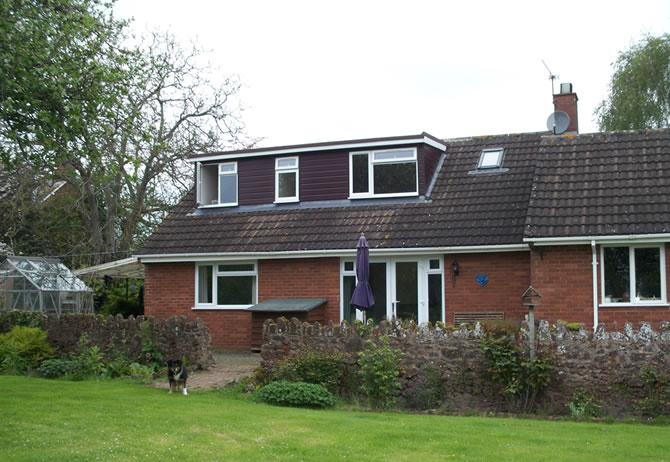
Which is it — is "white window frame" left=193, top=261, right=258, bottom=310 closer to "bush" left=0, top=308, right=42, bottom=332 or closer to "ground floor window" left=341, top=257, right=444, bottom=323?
"ground floor window" left=341, top=257, right=444, bottom=323

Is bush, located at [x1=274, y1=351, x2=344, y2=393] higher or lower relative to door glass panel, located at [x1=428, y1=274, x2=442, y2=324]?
lower

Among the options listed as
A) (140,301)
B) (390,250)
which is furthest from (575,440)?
(140,301)

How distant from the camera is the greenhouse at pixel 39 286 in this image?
22.6 m

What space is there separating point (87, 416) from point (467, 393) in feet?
19.0

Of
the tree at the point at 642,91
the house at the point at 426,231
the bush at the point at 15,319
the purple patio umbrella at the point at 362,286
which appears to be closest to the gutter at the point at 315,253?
the house at the point at 426,231

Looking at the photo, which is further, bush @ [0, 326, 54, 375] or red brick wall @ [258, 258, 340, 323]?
red brick wall @ [258, 258, 340, 323]

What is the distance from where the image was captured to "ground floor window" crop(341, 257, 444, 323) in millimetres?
18500

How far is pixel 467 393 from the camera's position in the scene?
11984 mm

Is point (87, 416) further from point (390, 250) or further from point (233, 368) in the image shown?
point (390, 250)

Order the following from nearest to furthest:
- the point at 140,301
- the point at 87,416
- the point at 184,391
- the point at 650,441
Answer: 1. the point at 650,441
2. the point at 87,416
3. the point at 184,391
4. the point at 140,301

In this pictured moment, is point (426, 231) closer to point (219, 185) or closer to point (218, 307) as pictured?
point (218, 307)

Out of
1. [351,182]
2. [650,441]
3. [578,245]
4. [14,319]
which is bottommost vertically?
[650,441]

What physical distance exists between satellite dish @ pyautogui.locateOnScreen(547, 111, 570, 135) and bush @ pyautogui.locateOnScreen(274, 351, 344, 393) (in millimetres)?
11506

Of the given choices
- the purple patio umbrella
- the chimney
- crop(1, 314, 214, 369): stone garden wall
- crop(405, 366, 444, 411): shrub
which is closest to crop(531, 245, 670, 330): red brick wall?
the purple patio umbrella
